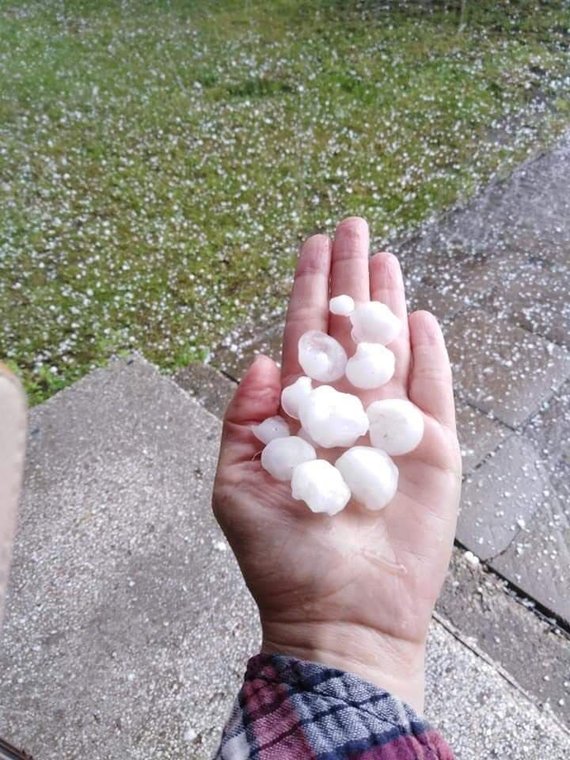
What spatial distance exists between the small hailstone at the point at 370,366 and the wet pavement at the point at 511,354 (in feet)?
1.96

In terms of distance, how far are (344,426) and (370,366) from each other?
0.15 meters

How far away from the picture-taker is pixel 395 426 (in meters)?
1.22

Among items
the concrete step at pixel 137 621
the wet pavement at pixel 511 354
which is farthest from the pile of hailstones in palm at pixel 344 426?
the wet pavement at pixel 511 354

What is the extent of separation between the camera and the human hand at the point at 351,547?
106cm

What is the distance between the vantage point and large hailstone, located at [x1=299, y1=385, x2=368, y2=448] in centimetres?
123

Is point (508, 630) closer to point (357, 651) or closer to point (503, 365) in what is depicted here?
point (357, 651)

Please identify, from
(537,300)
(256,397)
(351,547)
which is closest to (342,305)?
(256,397)

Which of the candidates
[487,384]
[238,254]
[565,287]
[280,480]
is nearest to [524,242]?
[565,287]

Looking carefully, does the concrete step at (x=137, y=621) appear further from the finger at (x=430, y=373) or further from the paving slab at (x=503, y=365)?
the paving slab at (x=503, y=365)

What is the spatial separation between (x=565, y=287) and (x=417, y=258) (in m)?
0.52

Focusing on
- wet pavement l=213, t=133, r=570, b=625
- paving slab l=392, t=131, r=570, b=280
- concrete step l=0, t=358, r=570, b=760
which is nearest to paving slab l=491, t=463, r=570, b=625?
wet pavement l=213, t=133, r=570, b=625

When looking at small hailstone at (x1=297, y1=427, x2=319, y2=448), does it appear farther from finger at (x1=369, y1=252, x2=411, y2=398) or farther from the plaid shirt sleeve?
the plaid shirt sleeve

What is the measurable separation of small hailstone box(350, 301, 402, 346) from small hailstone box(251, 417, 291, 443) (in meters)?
0.27

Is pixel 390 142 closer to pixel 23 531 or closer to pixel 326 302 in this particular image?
pixel 326 302
